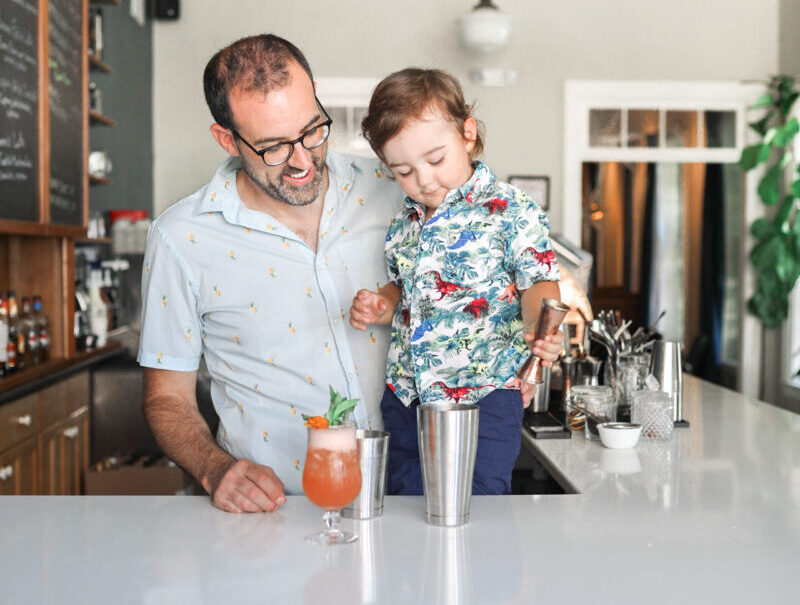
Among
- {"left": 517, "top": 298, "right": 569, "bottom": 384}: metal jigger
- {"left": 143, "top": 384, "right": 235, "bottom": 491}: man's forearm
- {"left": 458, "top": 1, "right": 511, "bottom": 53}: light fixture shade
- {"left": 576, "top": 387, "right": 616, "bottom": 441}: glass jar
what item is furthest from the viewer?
{"left": 458, "top": 1, "right": 511, "bottom": 53}: light fixture shade

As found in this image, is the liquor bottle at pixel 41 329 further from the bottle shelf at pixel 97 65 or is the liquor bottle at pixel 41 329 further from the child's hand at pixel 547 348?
the child's hand at pixel 547 348

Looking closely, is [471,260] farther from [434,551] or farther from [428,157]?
[434,551]

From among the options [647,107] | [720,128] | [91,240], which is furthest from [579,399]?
[720,128]

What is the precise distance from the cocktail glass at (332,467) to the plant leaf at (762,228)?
5454 millimetres

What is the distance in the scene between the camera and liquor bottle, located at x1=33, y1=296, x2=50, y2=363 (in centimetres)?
387

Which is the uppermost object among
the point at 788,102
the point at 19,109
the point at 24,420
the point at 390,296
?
the point at 788,102

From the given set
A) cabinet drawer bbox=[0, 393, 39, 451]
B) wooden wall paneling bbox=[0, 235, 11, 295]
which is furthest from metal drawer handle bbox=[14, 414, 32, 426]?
wooden wall paneling bbox=[0, 235, 11, 295]

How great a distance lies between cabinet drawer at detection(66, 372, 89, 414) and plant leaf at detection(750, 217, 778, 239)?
4.41 metres

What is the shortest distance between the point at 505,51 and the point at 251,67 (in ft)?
15.7

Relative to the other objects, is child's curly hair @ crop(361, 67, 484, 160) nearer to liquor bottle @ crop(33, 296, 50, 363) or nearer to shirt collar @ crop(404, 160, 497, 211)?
shirt collar @ crop(404, 160, 497, 211)

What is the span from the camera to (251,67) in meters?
1.68

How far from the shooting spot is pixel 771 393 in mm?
6375

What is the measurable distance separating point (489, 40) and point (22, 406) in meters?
3.74

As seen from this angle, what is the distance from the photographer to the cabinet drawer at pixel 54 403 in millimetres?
3566
